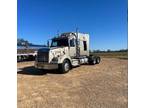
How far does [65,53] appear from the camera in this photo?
26.9ft

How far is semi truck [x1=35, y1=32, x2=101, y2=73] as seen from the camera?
7512 mm

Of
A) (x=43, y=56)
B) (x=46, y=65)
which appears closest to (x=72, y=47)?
(x=43, y=56)

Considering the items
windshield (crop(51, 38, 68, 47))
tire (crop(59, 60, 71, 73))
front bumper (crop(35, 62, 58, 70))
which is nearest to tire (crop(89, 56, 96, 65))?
windshield (crop(51, 38, 68, 47))

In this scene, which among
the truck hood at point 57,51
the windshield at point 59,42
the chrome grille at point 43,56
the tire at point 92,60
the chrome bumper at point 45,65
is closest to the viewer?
the chrome bumper at point 45,65

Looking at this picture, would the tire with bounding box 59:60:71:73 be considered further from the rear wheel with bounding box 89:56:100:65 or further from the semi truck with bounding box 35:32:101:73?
the rear wheel with bounding box 89:56:100:65

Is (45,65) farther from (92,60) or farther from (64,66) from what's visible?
(92,60)

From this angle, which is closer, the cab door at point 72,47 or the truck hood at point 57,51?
the truck hood at point 57,51

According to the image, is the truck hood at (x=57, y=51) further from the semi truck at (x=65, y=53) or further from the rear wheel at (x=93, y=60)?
the rear wheel at (x=93, y=60)

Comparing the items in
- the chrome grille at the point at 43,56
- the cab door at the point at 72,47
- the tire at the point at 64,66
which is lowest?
the tire at the point at 64,66

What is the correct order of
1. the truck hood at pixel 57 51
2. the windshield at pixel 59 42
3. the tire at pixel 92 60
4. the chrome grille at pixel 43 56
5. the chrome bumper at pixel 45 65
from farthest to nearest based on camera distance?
the tire at pixel 92 60, the windshield at pixel 59 42, the truck hood at pixel 57 51, the chrome grille at pixel 43 56, the chrome bumper at pixel 45 65

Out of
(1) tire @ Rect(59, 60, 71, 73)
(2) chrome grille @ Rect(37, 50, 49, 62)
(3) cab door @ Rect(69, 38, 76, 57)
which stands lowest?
(1) tire @ Rect(59, 60, 71, 73)

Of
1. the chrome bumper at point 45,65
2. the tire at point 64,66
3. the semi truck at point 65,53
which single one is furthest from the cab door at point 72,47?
the chrome bumper at point 45,65

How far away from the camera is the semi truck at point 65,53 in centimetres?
751
